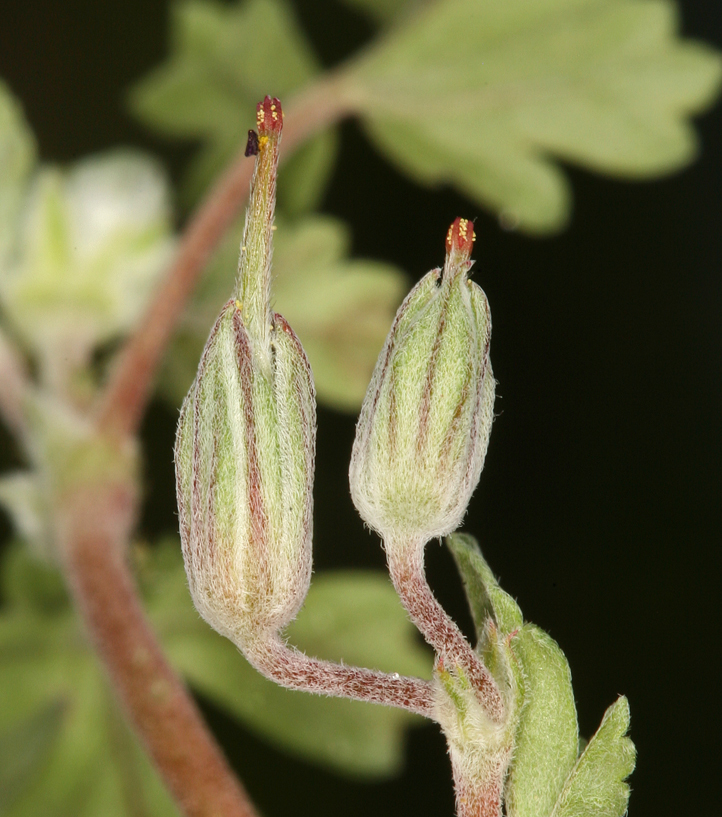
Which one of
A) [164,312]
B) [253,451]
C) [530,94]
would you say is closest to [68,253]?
[164,312]

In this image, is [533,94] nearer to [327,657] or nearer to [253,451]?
[327,657]

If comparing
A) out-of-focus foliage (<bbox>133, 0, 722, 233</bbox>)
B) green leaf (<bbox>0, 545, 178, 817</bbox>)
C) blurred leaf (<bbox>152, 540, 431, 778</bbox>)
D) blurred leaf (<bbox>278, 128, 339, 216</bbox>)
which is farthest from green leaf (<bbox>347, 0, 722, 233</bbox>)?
green leaf (<bbox>0, 545, 178, 817</bbox>)

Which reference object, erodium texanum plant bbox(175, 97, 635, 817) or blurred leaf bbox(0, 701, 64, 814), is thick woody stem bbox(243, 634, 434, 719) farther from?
blurred leaf bbox(0, 701, 64, 814)

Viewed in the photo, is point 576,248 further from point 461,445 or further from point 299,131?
point 461,445

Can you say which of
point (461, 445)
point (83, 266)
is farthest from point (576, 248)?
point (461, 445)

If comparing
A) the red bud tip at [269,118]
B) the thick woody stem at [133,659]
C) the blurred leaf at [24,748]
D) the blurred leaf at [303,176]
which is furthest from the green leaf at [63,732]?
the red bud tip at [269,118]

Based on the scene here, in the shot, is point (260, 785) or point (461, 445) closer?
point (461, 445)
